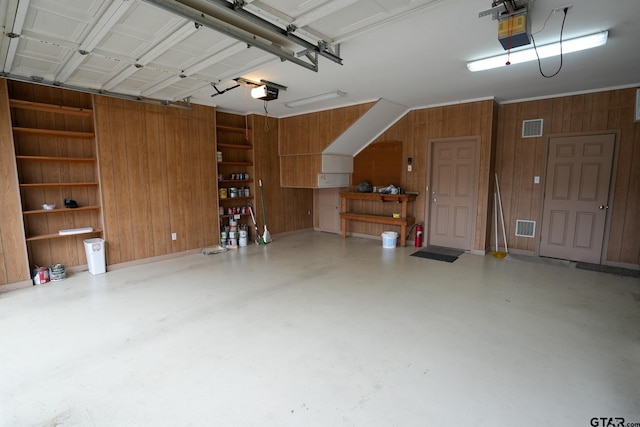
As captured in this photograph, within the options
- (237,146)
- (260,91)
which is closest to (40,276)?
(237,146)

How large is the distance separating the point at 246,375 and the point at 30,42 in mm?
3411

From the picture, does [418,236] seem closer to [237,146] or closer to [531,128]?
[531,128]

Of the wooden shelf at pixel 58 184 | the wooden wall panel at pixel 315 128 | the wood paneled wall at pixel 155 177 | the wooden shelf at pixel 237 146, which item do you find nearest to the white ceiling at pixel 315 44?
the wood paneled wall at pixel 155 177

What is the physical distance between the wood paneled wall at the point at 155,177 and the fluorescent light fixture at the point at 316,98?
1.54 m

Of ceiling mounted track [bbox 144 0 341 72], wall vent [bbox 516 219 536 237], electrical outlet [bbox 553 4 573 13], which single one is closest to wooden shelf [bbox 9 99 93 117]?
ceiling mounted track [bbox 144 0 341 72]

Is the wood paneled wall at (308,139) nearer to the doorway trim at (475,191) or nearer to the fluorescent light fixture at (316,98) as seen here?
the fluorescent light fixture at (316,98)

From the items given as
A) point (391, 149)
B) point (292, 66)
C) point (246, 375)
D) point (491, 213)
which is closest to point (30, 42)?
point (292, 66)

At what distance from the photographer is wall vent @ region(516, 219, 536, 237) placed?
18.0 ft

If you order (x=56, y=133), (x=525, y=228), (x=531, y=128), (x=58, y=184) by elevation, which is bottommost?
(x=525, y=228)

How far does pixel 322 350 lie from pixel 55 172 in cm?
452

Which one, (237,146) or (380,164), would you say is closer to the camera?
(237,146)

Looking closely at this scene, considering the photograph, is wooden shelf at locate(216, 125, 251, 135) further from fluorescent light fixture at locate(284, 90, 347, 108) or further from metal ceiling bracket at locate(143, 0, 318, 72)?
metal ceiling bracket at locate(143, 0, 318, 72)

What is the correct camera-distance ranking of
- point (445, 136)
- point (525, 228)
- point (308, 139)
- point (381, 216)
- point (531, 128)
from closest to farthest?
1. point (531, 128)
2. point (525, 228)
3. point (445, 136)
4. point (308, 139)
5. point (381, 216)

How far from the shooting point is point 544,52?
3.28 metres
